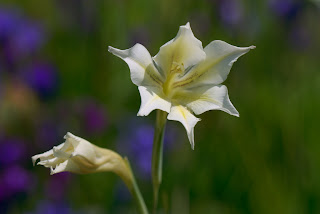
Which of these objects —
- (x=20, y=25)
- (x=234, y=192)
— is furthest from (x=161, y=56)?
(x=20, y=25)

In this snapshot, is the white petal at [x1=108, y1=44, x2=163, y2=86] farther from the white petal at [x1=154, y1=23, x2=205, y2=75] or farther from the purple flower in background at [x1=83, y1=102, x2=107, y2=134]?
the purple flower in background at [x1=83, y1=102, x2=107, y2=134]

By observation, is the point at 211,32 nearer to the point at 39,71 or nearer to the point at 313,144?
the point at 313,144

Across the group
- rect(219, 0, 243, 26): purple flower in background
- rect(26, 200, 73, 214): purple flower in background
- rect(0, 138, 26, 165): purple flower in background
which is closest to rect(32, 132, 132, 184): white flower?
rect(26, 200, 73, 214): purple flower in background

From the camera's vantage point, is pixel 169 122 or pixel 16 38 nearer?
pixel 169 122

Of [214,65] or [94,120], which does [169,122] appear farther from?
[214,65]

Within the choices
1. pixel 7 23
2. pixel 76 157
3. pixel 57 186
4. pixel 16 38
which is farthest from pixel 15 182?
pixel 76 157

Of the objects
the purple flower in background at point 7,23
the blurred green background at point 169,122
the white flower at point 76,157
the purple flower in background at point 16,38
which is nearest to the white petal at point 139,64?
the white flower at point 76,157
